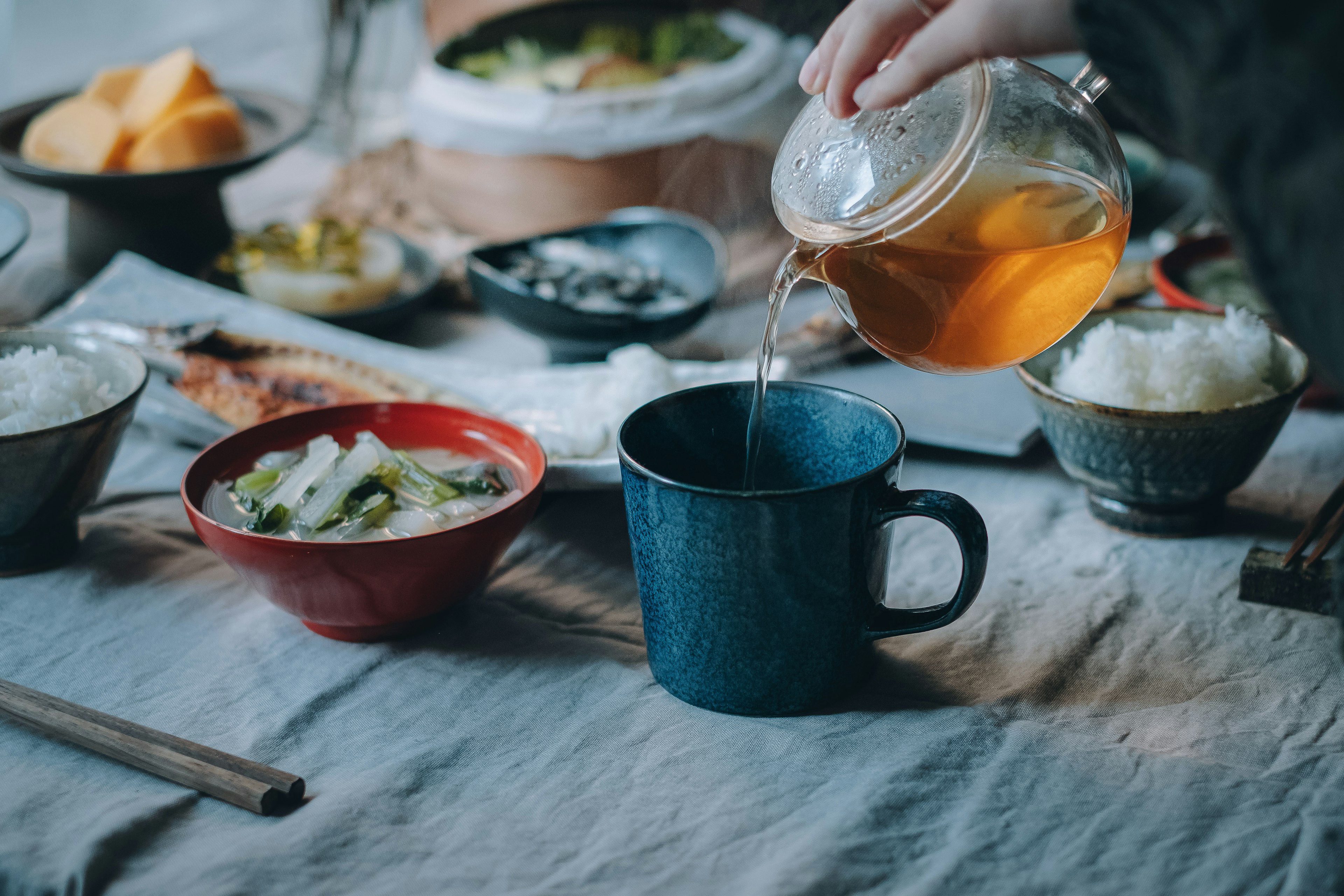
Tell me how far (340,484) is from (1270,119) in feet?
2.10

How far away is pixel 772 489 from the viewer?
0.80 m

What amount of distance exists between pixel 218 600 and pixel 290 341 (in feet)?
1.29

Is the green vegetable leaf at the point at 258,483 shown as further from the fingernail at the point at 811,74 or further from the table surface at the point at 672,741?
the fingernail at the point at 811,74

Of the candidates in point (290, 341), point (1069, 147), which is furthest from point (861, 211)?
point (290, 341)

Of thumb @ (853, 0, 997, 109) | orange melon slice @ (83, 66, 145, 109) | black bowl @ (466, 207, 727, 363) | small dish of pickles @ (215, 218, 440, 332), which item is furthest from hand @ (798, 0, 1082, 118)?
orange melon slice @ (83, 66, 145, 109)

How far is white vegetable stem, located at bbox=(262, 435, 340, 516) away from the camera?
31.6 inches

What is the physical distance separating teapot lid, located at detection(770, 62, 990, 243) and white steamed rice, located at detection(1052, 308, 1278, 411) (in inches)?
13.7

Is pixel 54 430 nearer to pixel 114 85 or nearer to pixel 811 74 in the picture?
pixel 811 74

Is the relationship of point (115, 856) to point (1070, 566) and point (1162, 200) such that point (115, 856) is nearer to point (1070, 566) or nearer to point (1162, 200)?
point (1070, 566)

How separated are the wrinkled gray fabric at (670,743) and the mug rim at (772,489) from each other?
6.8 inches

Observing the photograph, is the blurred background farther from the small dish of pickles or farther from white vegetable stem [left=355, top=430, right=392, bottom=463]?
white vegetable stem [left=355, top=430, right=392, bottom=463]

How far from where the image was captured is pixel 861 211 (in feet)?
2.05

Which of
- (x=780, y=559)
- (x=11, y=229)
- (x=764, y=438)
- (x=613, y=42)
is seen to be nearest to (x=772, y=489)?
(x=764, y=438)

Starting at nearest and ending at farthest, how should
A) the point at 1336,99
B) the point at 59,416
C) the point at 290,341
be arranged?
the point at 1336,99 → the point at 59,416 → the point at 290,341
